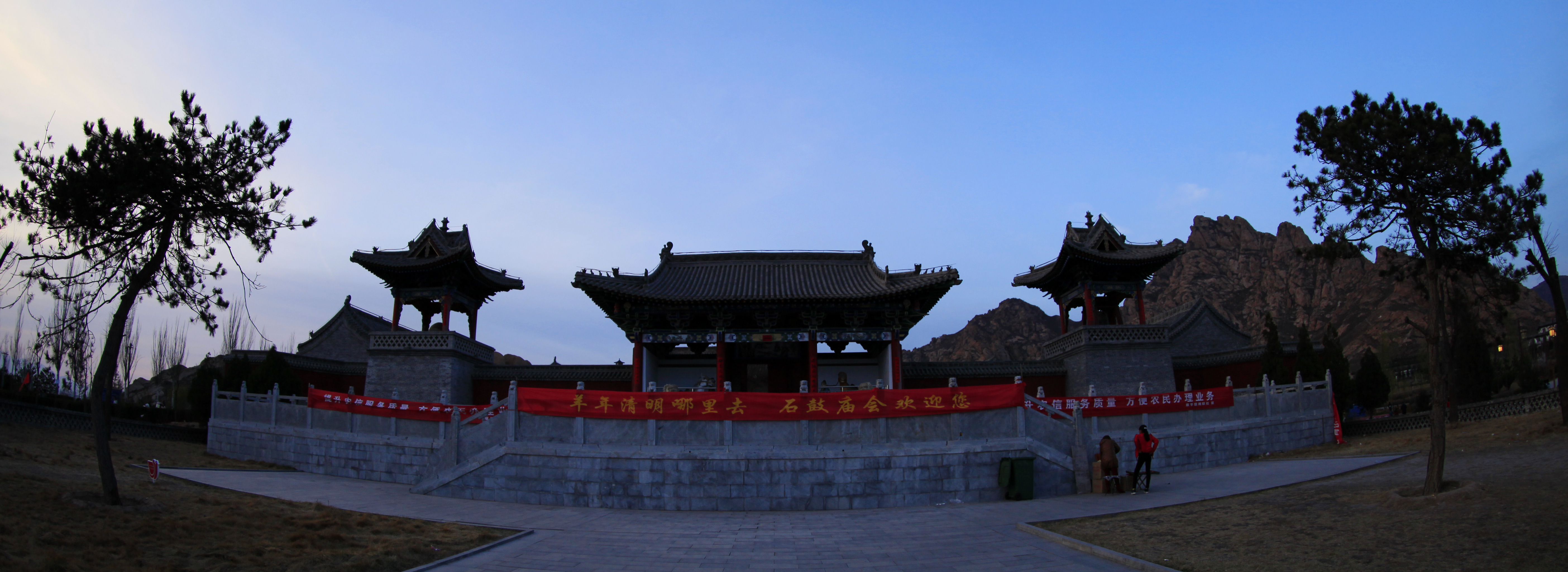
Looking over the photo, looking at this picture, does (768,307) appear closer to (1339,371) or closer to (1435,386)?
(1435,386)

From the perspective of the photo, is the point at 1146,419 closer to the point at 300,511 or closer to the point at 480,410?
the point at 480,410

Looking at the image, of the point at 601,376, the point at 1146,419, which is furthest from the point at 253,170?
the point at 1146,419

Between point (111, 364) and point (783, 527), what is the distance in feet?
32.0

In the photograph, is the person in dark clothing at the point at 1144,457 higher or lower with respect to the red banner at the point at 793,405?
lower

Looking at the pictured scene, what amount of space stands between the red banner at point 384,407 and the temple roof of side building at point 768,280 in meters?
5.45

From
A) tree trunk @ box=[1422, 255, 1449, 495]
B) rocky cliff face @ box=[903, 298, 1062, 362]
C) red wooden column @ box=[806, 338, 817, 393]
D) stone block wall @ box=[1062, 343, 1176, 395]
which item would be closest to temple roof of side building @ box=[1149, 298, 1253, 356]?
stone block wall @ box=[1062, 343, 1176, 395]

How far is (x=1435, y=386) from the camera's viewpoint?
1063 cm

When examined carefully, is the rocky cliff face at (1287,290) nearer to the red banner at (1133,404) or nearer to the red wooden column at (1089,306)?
the red wooden column at (1089,306)

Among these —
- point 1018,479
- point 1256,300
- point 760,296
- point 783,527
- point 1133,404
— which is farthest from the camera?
point 1256,300

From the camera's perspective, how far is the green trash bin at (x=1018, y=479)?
1380cm

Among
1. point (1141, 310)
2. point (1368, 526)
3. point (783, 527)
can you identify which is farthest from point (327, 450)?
point (1141, 310)

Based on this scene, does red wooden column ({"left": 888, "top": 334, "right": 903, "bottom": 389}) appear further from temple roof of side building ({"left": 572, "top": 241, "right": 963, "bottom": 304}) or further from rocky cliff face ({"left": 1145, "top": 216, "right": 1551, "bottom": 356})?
rocky cliff face ({"left": 1145, "top": 216, "right": 1551, "bottom": 356})

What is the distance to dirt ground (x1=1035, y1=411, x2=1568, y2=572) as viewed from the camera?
743cm

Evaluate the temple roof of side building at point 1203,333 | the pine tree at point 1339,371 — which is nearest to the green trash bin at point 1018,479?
the pine tree at point 1339,371
